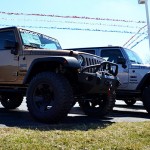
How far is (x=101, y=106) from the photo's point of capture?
300 inches

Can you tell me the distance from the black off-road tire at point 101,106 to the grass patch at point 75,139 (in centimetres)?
214

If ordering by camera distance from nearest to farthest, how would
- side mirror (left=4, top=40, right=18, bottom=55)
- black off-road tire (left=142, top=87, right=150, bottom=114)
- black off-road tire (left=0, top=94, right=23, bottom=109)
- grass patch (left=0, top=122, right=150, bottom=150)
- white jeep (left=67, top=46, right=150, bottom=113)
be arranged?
1. grass patch (left=0, top=122, right=150, bottom=150)
2. side mirror (left=4, top=40, right=18, bottom=55)
3. black off-road tire (left=142, top=87, right=150, bottom=114)
4. black off-road tire (left=0, top=94, right=23, bottom=109)
5. white jeep (left=67, top=46, right=150, bottom=113)

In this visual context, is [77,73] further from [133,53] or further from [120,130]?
[133,53]

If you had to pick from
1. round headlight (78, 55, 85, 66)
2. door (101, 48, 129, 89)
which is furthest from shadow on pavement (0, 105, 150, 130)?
door (101, 48, 129, 89)

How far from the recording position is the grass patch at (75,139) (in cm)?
400

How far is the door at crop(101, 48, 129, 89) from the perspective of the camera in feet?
33.2

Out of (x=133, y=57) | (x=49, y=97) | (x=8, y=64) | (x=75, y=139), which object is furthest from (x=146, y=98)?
(x=75, y=139)

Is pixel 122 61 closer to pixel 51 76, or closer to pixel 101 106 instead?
pixel 101 106

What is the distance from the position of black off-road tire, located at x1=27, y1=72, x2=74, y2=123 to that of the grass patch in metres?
0.65

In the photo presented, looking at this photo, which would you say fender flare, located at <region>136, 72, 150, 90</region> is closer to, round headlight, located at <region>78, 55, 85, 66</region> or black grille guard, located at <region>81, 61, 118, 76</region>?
black grille guard, located at <region>81, 61, 118, 76</region>

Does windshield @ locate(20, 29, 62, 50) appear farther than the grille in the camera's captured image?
Yes

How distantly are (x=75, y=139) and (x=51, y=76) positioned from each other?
6.49 feet

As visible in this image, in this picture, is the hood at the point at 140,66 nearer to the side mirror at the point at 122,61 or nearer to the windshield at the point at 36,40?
the side mirror at the point at 122,61

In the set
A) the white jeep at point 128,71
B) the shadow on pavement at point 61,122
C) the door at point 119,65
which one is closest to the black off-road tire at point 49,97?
the shadow on pavement at point 61,122
